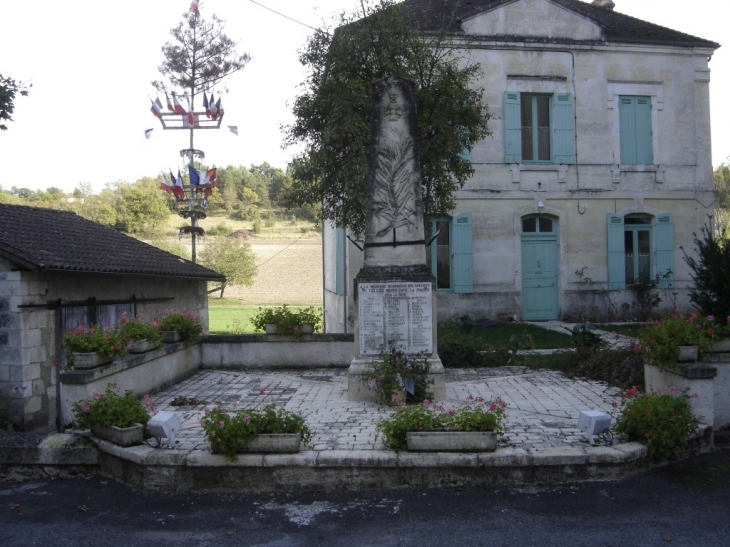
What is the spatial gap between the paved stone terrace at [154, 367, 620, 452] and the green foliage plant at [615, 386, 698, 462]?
0.47 metres

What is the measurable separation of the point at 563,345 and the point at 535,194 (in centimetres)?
546

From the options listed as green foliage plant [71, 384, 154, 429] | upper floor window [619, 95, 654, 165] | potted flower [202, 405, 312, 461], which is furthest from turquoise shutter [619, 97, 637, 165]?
green foliage plant [71, 384, 154, 429]

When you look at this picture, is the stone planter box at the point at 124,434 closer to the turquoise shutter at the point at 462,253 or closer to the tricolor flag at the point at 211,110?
the turquoise shutter at the point at 462,253

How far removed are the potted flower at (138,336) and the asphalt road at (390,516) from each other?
287cm

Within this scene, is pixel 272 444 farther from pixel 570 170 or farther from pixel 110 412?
pixel 570 170

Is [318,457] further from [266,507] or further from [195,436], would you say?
[195,436]

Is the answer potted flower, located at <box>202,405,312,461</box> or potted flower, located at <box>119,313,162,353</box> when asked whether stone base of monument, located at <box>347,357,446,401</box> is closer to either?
potted flower, located at <box>202,405,312,461</box>

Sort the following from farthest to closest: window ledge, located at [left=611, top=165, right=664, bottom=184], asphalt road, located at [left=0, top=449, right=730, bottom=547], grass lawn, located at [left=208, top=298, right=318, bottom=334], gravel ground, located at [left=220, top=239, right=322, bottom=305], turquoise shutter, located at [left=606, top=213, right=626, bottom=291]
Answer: gravel ground, located at [left=220, top=239, right=322, bottom=305], grass lawn, located at [left=208, top=298, right=318, bottom=334], window ledge, located at [left=611, top=165, right=664, bottom=184], turquoise shutter, located at [left=606, top=213, right=626, bottom=291], asphalt road, located at [left=0, top=449, right=730, bottom=547]

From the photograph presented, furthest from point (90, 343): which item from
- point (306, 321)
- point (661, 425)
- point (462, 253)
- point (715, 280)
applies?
point (462, 253)

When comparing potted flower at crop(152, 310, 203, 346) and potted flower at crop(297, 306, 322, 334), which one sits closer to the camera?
potted flower at crop(152, 310, 203, 346)

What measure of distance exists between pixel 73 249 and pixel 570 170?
12.5 metres

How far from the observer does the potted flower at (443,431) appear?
558cm

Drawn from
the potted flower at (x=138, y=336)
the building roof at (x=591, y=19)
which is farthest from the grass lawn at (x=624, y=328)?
the potted flower at (x=138, y=336)

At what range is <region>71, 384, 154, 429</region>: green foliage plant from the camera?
602cm
